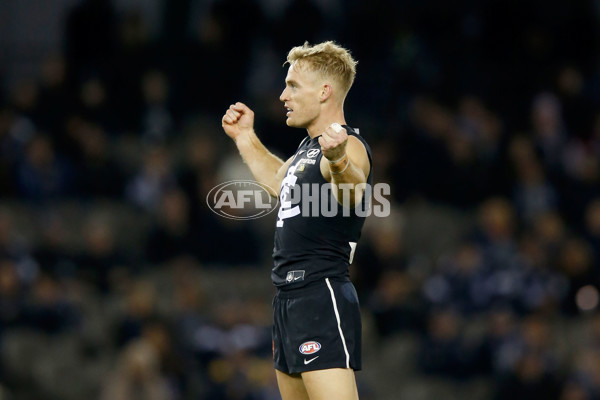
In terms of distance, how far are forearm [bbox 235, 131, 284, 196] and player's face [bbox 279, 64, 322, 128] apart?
2.16 feet

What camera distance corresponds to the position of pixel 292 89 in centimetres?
575

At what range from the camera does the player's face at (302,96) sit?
18.7 feet

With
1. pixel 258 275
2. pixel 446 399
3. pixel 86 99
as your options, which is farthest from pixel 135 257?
pixel 446 399

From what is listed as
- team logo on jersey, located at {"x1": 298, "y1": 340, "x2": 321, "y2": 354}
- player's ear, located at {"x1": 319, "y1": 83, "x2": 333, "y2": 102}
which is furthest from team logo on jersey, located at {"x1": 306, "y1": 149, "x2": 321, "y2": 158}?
team logo on jersey, located at {"x1": 298, "y1": 340, "x2": 321, "y2": 354}

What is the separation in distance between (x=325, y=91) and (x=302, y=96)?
5.4 inches

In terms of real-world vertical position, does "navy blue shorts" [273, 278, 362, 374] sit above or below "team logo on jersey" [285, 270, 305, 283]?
below

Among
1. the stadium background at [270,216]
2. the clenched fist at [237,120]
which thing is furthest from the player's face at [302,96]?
the stadium background at [270,216]

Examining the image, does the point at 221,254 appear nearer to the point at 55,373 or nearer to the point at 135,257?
the point at 135,257

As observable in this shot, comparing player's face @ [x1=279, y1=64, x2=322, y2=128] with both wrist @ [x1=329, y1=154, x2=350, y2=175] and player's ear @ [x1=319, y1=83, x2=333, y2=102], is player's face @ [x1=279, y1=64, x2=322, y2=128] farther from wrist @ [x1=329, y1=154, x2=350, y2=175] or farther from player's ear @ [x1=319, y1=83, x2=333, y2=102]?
wrist @ [x1=329, y1=154, x2=350, y2=175]

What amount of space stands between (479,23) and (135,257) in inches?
242

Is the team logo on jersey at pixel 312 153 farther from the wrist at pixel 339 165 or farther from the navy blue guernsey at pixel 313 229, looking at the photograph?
the wrist at pixel 339 165

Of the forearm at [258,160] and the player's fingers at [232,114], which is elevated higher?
the player's fingers at [232,114]

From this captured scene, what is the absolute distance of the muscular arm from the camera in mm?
4977

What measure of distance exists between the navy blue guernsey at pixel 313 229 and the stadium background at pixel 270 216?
5611 millimetres
